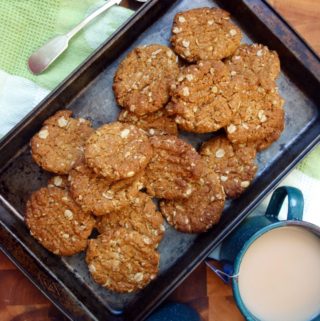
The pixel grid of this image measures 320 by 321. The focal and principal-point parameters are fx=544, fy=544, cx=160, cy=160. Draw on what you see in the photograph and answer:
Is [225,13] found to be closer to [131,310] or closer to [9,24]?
[9,24]

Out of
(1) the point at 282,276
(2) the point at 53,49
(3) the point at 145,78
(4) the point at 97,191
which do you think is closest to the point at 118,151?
(4) the point at 97,191

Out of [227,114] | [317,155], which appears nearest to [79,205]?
[227,114]

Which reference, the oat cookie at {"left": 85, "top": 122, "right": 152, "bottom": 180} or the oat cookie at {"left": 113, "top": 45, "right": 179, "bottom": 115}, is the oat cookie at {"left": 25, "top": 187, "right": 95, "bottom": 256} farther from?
the oat cookie at {"left": 113, "top": 45, "right": 179, "bottom": 115}

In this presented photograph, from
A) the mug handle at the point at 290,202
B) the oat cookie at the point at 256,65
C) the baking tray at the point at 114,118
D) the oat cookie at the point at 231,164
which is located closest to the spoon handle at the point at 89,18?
the baking tray at the point at 114,118

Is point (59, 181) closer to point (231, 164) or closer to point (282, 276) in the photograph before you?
point (231, 164)

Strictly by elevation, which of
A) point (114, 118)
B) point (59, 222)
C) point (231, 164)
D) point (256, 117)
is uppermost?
point (256, 117)

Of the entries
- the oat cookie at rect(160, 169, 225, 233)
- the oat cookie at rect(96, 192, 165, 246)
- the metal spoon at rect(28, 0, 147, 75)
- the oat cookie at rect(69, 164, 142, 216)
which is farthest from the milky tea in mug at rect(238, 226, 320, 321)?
the metal spoon at rect(28, 0, 147, 75)
